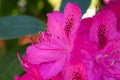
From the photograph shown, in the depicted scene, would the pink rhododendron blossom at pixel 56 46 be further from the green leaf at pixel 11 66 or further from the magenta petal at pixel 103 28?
the green leaf at pixel 11 66

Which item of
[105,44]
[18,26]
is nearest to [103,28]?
[105,44]

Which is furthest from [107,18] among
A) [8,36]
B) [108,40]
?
[8,36]

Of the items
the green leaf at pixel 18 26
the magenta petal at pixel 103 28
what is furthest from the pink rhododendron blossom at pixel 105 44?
the green leaf at pixel 18 26

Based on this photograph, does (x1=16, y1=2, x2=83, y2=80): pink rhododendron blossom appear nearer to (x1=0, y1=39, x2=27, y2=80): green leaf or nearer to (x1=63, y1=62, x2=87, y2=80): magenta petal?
(x1=63, y1=62, x2=87, y2=80): magenta petal

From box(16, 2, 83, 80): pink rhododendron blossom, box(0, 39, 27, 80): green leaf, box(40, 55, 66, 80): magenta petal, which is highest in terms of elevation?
box(16, 2, 83, 80): pink rhododendron blossom

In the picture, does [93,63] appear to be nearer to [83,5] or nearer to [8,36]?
[83,5]

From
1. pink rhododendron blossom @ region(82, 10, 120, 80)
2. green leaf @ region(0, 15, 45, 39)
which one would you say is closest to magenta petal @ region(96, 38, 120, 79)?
pink rhododendron blossom @ region(82, 10, 120, 80)

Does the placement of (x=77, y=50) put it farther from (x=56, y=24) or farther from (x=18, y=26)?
(x=18, y=26)
